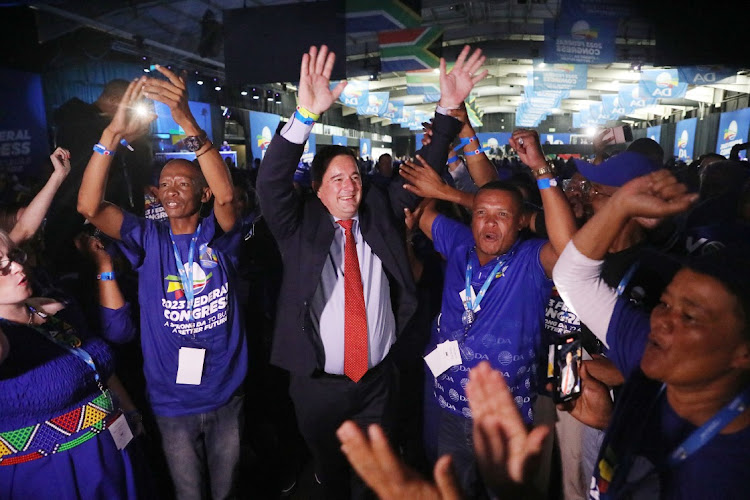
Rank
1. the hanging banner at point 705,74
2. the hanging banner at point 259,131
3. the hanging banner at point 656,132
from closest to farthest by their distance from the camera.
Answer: the hanging banner at point 705,74 → the hanging banner at point 259,131 → the hanging banner at point 656,132

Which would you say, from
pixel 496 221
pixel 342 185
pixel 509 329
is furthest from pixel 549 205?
pixel 342 185

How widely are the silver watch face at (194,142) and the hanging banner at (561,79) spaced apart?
12.4m

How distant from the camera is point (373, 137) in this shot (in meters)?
36.8

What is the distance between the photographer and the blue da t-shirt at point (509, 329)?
2.02 metres

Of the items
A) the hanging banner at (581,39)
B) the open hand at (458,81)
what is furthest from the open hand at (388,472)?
the hanging banner at (581,39)

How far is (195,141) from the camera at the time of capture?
2.07 m

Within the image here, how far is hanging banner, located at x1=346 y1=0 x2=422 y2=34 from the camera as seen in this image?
6.61 metres

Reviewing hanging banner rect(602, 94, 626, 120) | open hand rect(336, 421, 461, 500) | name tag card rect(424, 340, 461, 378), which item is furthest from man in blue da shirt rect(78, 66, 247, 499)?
hanging banner rect(602, 94, 626, 120)

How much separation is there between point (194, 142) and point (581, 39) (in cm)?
906

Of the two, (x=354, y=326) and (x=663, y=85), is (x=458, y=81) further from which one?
(x=663, y=85)

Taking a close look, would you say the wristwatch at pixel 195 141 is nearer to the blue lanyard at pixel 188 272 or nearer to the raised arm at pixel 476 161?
the blue lanyard at pixel 188 272

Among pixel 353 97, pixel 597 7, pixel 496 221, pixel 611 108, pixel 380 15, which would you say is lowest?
pixel 496 221

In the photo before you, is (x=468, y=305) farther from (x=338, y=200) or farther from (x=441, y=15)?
(x=441, y=15)

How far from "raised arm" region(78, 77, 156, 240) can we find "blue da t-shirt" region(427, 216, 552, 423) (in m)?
1.84
